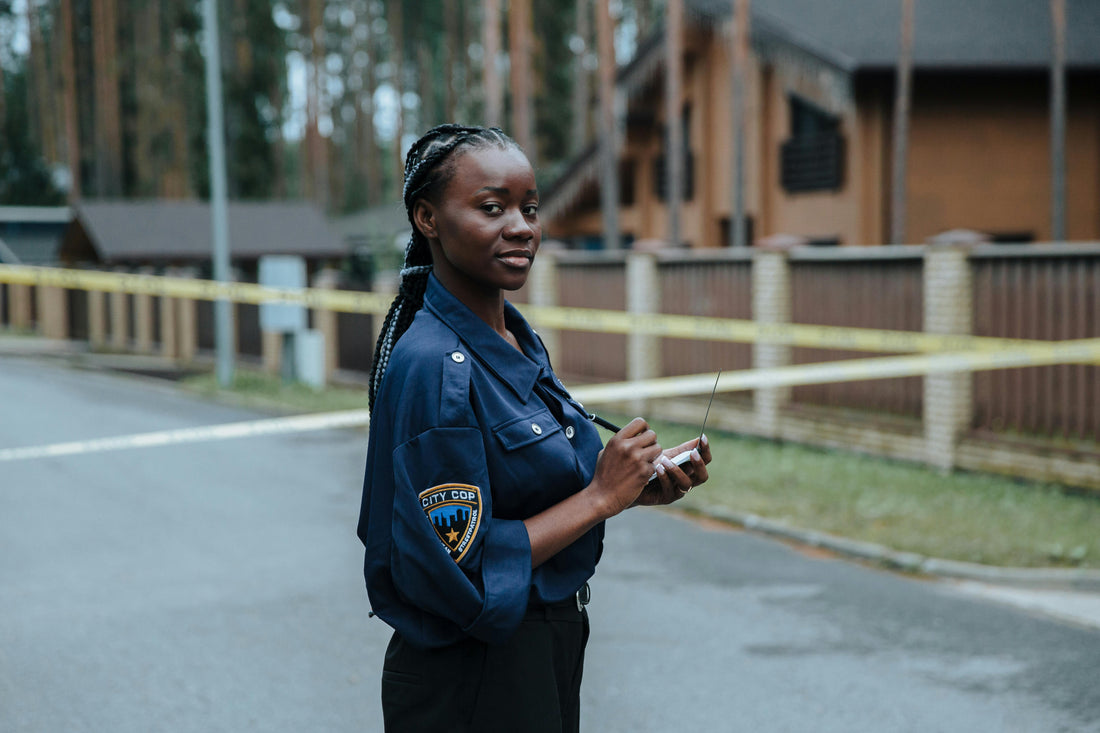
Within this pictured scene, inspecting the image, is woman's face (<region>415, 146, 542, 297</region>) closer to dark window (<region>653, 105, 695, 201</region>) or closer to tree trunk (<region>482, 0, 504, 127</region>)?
dark window (<region>653, 105, 695, 201</region>)

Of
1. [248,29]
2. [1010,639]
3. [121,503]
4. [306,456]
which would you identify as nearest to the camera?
[1010,639]

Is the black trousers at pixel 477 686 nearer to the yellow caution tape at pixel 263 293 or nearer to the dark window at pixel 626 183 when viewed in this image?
the yellow caution tape at pixel 263 293

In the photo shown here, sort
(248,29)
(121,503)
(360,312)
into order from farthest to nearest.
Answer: (248,29) → (360,312) → (121,503)

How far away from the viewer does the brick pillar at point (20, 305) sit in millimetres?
34281

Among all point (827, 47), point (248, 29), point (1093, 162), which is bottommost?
point (1093, 162)

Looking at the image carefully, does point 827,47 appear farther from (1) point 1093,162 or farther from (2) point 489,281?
(2) point 489,281

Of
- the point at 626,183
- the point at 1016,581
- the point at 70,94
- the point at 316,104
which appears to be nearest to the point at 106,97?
the point at 70,94

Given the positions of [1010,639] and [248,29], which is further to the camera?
[248,29]

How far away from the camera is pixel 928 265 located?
435 inches

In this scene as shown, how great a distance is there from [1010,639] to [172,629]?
4.12 m

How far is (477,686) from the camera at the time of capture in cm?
229

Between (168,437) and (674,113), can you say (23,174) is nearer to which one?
(674,113)

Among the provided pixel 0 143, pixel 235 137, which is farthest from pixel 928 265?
pixel 0 143

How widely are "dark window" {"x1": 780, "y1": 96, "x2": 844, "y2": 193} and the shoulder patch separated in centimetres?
2148
